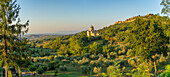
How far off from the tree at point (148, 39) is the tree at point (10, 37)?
53.5 ft

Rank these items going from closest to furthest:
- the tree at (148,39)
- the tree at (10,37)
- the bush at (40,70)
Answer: the tree at (10,37)
the tree at (148,39)
the bush at (40,70)

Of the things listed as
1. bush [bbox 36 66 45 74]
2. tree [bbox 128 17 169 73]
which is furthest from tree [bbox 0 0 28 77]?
tree [bbox 128 17 169 73]

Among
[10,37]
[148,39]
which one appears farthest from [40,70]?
[148,39]

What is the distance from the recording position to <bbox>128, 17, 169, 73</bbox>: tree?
20.3 m

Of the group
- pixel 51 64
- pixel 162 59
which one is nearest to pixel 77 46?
pixel 51 64

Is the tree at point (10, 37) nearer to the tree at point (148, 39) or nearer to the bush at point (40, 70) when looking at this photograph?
the bush at point (40, 70)

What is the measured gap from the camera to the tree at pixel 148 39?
20281 mm

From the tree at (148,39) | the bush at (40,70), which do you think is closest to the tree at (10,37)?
the bush at (40,70)

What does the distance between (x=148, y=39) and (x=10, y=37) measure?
1893 centimetres

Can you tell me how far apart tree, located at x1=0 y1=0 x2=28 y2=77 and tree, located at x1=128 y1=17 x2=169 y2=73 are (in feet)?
53.5

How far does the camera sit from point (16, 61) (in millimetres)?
13812

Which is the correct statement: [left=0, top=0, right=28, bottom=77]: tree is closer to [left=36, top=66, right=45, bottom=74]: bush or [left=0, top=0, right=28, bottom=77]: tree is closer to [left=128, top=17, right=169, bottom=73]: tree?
[left=36, top=66, right=45, bottom=74]: bush

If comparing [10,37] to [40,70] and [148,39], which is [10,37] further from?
[148,39]

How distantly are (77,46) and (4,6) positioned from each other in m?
41.2
